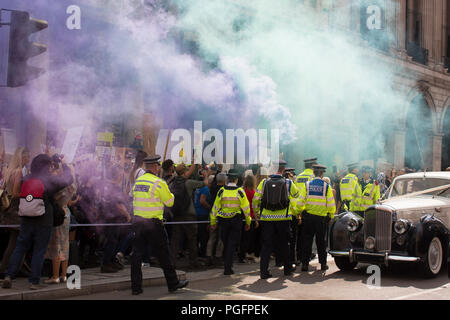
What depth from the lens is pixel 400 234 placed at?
8.58 metres

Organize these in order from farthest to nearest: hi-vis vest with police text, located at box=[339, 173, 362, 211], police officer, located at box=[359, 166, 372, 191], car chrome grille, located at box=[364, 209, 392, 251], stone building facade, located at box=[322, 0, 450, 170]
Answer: stone building facade, located at box=[322, 0, 450, 170] < police officer, located at box=[359, 166, 372, 191] < hi-vis vest with police text, located at box=[339, 173, 362, 211] < car chrome grille, located at box=[364, 209, 392, 251]

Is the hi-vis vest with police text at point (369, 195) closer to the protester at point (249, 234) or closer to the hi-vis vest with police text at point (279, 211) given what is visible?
the protester at point (249, 234)

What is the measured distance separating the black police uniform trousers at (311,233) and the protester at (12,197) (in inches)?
171

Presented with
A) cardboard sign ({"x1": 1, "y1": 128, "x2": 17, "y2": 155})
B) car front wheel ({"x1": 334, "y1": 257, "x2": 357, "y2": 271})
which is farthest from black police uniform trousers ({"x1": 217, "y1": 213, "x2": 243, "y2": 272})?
cardboard sign ({"x1": 1, "y1": 128, "x2": 17, "y2": 155})

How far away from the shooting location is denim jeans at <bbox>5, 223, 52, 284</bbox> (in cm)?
708

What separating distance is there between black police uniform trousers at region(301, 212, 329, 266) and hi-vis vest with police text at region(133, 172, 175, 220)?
2900 mm

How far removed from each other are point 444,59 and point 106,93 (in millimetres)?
21998

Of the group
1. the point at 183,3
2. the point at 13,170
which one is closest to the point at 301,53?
the point at 183,3

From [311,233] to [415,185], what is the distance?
208cm

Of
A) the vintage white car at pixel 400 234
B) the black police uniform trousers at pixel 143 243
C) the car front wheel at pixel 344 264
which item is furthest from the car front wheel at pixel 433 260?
the black police uniform trousers at pixel 143 243

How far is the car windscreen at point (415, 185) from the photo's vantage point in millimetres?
9797

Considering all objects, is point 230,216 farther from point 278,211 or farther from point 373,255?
point 373,255

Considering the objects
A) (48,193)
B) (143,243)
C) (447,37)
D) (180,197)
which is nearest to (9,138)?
(180,197)

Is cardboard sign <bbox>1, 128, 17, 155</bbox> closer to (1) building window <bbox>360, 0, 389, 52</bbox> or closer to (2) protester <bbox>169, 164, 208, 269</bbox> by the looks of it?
(2) protester <bbox>169, 164, 208, 269</bbox>
